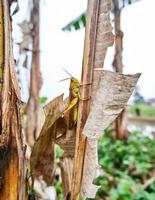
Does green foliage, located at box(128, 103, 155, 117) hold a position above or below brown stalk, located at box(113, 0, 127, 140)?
below

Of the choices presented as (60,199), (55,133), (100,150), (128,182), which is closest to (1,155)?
(55,133)

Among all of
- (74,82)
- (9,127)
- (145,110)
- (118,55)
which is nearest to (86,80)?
(74,82)

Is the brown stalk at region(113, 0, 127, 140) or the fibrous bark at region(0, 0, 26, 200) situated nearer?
the fibrous bark at region(0, 0, 26, 200)

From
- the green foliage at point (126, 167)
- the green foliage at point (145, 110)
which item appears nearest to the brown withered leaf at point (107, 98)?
the green foliage at point (126, 167)

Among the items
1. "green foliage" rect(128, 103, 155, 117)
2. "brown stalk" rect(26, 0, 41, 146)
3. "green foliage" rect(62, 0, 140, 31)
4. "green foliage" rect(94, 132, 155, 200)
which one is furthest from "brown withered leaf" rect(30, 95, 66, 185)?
"green foliage" rect(128, 103, 155, 117)

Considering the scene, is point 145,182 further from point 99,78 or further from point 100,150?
point 99,78

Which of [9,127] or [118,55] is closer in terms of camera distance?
[9,127]

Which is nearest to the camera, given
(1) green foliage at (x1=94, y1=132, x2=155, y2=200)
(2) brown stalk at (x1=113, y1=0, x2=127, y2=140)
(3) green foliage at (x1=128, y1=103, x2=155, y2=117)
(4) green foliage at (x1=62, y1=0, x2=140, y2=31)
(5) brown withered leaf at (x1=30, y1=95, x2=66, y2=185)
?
(5) brown withered leaf at (x1=30, y1=95, x2=66, y2=185)

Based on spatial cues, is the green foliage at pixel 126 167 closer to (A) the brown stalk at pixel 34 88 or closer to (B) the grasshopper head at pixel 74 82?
(A) the brown stalk at pixel 34 88

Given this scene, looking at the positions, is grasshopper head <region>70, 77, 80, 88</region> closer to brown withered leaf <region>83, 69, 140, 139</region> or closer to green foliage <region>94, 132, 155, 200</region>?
brown withered leaf <region>83, 69, 140, 139</region>

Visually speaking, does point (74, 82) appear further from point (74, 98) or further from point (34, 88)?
point (34, 88)
